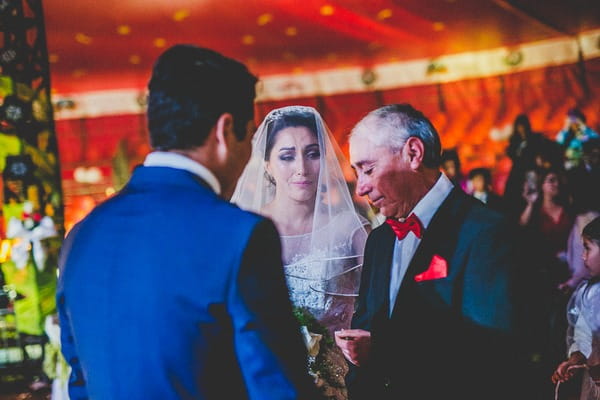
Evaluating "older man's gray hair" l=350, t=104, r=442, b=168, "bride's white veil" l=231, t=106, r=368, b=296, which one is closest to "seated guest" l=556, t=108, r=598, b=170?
"bride's white veil" l=231, t=106, r=368, b=296

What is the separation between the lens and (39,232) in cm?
514

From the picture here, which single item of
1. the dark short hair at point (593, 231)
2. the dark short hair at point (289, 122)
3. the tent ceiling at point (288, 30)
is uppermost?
the tent ceiling at point (288, 30)

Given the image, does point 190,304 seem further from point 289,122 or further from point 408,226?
point 289,122

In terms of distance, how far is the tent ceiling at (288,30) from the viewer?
836 centimetres

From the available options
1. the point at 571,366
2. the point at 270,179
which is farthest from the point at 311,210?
the point at 571,366

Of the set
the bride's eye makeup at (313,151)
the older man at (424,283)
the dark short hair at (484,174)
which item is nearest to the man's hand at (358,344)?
the older man at (424,283)

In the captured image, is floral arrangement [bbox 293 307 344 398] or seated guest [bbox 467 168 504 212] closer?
floral arrangement [bbox 293 307 344 398]

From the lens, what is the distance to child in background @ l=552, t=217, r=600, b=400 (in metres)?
2.80

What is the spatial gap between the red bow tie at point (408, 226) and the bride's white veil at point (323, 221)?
2.08 feet

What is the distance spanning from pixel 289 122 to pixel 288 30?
23.8 ft

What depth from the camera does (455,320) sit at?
1656 mm

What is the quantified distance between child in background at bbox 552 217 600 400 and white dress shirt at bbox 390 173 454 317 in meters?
1.29

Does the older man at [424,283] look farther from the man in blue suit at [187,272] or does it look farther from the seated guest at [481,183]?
the seated guest at [481,183]

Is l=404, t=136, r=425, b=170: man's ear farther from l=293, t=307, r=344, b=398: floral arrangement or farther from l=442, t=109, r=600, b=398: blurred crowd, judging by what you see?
l=442, t=109, r=600, b=398: blurred crowd
